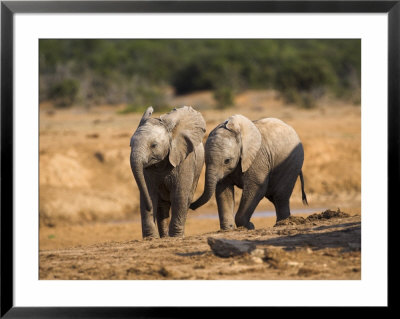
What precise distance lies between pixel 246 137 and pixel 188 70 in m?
29.1

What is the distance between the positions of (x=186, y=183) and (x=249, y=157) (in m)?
0.97

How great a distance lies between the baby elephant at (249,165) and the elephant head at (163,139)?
35cm

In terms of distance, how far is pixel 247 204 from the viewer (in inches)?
388

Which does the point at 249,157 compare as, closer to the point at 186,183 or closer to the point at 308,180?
the point at 186,183

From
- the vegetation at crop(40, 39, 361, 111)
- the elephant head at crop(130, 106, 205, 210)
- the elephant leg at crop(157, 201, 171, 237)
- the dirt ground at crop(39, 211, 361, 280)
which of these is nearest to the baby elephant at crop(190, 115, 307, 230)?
the elephant head at crop(130, 106, 205, 210)

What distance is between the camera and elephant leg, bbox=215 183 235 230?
9.94 m

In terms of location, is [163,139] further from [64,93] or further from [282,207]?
[64,93]

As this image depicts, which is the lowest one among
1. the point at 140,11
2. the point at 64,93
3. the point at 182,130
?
the point at 182,130

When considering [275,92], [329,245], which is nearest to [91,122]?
[275,92]

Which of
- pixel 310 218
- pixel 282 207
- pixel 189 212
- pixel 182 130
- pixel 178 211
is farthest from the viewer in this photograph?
pixel 189 212

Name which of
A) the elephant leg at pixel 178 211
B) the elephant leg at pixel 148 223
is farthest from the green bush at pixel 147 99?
the elephant leg at pixel 148 223

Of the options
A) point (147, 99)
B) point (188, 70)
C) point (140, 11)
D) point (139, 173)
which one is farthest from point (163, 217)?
point (188, 70)

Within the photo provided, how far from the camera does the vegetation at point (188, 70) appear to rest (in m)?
29.7

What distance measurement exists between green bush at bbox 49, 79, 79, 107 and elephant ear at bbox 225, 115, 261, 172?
18587 mm
